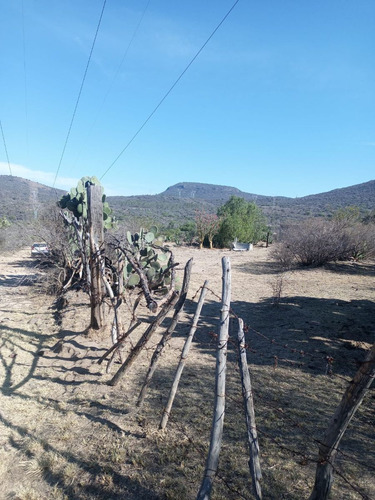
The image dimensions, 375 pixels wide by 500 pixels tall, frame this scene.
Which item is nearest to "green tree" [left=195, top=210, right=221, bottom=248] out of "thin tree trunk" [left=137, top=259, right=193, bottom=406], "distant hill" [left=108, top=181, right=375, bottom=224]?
"distant hill" [left=108, top=181, right=375, bottom=224]

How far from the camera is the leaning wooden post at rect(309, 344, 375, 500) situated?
1.94 m

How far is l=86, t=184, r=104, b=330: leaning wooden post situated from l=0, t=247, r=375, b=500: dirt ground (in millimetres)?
414

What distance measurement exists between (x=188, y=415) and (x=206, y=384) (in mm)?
862

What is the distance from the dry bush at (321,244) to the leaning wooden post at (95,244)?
34.3 ft

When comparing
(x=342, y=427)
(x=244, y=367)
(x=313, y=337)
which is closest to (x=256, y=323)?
(x=313, y=337)

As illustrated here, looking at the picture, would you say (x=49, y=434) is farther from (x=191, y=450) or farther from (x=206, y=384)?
(x=206, y=384)

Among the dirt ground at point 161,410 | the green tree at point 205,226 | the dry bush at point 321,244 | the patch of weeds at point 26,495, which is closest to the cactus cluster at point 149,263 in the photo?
the dirt ground at point 161,410

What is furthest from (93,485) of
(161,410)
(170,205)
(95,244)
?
(170,205)

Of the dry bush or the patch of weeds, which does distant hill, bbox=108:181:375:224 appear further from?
the patch of weeds

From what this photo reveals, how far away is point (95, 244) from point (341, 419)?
4.64 m

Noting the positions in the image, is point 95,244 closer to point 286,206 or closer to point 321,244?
point 321,244

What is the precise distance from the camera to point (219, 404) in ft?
8.51

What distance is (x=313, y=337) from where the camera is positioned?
6.51 m

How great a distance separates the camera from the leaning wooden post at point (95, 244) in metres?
5.80
